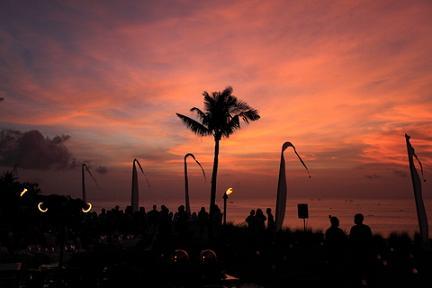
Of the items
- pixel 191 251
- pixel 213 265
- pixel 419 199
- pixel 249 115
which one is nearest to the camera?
pixel 213 265

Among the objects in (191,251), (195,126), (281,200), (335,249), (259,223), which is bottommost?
(191,251)

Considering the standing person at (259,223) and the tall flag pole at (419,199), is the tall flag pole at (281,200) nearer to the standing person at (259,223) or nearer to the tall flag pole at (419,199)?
the standing person at (259,223)

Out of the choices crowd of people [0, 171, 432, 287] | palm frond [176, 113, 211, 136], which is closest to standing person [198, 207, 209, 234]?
crowd of people [0, 171, 432, 287]

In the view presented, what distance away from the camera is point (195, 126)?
27.9 meters

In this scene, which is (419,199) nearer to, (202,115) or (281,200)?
(281,200)

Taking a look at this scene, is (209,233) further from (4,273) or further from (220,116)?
(4,273)

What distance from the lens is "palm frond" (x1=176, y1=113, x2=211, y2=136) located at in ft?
91.6

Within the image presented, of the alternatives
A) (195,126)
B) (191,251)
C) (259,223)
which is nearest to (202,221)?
(259,223)

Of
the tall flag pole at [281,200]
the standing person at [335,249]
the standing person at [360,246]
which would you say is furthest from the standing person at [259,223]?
the standing person at [360,246]

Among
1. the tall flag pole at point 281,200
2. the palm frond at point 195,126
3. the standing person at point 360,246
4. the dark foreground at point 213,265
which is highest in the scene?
the palm frond at point 195,126

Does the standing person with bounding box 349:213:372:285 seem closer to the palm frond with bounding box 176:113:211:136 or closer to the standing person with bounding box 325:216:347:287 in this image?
the standing person with bounding box 325:216:347:287

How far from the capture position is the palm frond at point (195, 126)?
91.6 feet

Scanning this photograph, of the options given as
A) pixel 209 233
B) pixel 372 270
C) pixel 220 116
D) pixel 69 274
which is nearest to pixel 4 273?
pixel 69 274

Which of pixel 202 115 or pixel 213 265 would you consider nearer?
pixel 213 265
